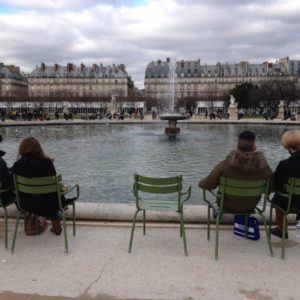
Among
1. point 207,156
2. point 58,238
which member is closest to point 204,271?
point 58,238

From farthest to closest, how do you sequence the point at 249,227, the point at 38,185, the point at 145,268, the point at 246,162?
the point at 249,227, the point at 38,185, the point at 246,162, the point at 145,268

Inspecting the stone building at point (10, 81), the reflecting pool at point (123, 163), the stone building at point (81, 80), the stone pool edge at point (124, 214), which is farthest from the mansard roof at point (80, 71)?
the stone pool edge at point (124, 214)

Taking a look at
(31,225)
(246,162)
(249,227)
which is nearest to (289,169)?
(246,162)

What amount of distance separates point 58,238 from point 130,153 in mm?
12159

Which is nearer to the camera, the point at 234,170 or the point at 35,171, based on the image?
the point at 234,170

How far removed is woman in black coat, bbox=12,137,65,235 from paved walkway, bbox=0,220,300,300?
0.45 metres

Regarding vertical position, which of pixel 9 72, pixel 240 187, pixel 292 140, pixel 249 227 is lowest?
pixel 249 227

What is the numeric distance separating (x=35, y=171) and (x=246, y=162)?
97.8 inches

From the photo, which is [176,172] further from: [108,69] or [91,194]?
[108,69]

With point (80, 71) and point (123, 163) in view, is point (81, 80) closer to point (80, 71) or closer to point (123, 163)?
point (80, 71)

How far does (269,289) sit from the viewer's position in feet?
13.3

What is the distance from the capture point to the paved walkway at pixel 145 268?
13.1ft

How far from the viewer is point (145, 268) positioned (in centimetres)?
454

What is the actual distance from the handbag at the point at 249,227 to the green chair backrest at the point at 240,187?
0.61 meters
